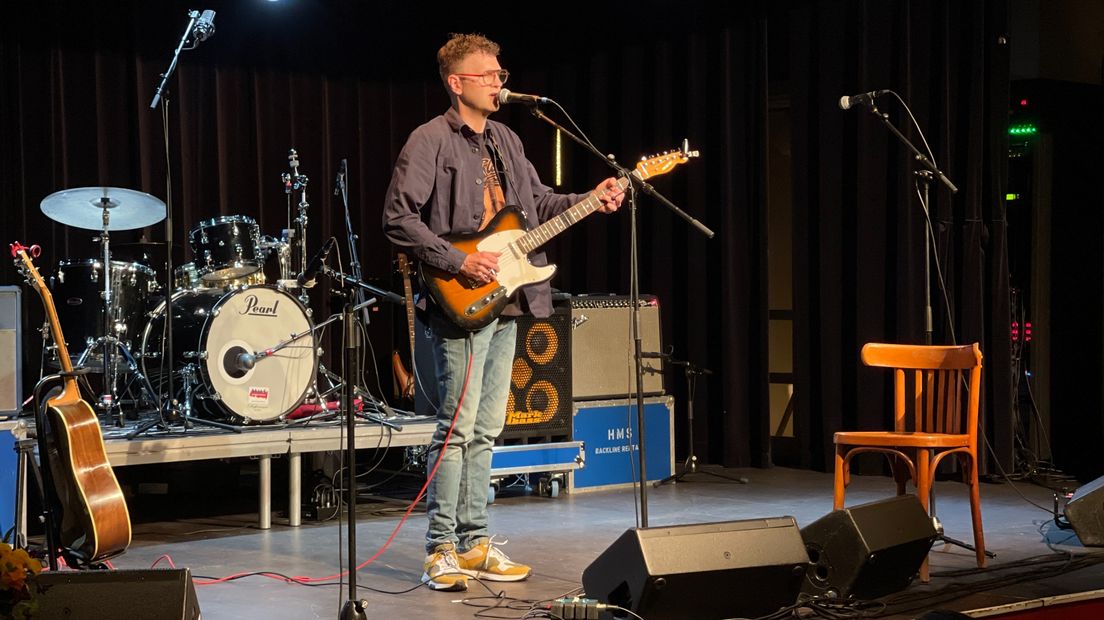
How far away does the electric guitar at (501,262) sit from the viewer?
3.89 m

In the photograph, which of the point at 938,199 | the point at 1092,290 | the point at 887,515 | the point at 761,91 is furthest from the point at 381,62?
the point at 887,515

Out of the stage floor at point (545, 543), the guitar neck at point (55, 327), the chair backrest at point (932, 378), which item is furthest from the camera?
the chair backrest at point (932, 378)

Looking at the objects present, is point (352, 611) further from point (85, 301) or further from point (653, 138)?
point (653, 138)

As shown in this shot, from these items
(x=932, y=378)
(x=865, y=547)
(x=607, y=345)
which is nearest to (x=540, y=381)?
(x=607, y=345)

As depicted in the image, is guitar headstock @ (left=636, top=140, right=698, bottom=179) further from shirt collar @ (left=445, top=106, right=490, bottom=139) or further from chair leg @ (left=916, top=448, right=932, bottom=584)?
chair leg @ (left=916, top=448, right=932, bottom=584)

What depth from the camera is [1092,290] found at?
22.0 feet

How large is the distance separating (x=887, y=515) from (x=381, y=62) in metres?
5.16

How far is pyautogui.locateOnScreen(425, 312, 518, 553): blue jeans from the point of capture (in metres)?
3.92

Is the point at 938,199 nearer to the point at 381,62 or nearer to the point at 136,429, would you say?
the point at 381,62

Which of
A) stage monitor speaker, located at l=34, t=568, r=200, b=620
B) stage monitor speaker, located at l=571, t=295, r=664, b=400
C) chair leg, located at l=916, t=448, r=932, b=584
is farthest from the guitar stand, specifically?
stage monitor speaker, located at l=34, t=568, r=200, b=620

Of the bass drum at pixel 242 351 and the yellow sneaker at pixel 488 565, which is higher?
the bass drum at pixel 242 351

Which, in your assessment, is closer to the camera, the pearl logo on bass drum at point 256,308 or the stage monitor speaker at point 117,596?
the stage monitor speaker at point 117,596

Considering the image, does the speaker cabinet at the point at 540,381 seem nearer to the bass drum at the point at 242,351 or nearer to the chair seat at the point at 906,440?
the bass drum at the point at 242,351

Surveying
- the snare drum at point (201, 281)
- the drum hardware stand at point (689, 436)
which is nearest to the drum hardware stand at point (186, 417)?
the snare drum at point (201, 281)
